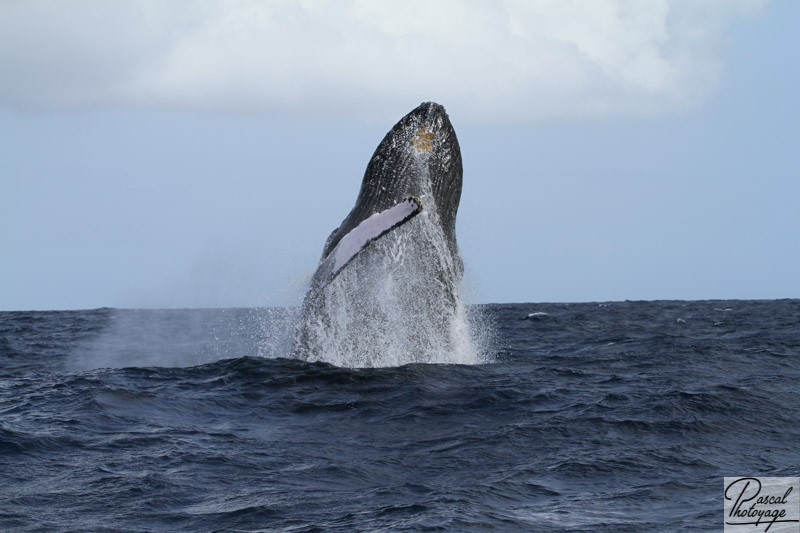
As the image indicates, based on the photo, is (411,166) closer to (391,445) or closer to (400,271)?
(400,271)

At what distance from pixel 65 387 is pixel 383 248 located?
5.05 metres

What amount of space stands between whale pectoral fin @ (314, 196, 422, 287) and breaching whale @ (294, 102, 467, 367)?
0.82 metres

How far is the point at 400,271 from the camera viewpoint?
12.1 metres

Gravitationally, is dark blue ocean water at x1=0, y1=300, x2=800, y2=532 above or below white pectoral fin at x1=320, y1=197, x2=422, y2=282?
below

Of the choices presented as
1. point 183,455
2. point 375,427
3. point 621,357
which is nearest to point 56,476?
point 183,455

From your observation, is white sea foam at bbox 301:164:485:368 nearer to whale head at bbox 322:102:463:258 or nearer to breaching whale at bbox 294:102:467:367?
breaching whale at bbox 294:102:467:367

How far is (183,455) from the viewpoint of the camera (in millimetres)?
8250

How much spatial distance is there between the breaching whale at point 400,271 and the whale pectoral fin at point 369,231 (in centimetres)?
82

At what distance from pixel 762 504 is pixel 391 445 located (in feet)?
11.6

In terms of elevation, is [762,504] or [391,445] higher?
[391,445]

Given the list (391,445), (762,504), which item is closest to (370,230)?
(391,445)

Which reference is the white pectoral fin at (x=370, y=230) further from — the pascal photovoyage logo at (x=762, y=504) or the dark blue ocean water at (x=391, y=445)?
the pascal photovoyage logo at (x=762, y=504)

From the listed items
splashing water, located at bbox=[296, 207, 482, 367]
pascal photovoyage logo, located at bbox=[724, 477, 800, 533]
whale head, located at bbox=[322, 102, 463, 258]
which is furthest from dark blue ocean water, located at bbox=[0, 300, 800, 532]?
whale head, located at bbox=[322, 102, 463, 258]

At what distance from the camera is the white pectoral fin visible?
955 cm
